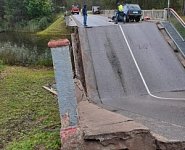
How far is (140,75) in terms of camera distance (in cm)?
1978

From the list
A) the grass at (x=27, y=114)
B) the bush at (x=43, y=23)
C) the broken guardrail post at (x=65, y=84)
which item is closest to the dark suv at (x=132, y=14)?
the grass at (x=27, y=114)

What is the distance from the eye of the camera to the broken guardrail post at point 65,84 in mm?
9531

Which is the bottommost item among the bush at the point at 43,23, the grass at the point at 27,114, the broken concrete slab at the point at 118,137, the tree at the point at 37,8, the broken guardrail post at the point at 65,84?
the bush at the point at 43,23

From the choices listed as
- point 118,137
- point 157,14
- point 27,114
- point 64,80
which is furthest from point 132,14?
point 118,137

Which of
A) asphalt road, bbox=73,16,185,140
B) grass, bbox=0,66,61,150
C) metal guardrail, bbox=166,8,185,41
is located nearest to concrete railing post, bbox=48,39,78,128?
grass, bbox=0,66,61,150

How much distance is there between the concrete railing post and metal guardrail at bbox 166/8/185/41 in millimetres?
15270

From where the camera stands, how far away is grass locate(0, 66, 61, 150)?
12.1m

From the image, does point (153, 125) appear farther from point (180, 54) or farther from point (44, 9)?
point (44, 9)

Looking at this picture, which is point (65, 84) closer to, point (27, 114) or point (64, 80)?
point (64, 80)

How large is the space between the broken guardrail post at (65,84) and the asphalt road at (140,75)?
3.06 m

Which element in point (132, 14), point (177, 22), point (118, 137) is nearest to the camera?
point (118, 137)

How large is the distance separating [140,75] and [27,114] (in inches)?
244

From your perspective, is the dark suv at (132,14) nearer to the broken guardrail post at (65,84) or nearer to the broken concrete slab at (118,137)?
the broken concrete slab at (118,137)

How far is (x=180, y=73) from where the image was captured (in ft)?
66.4
